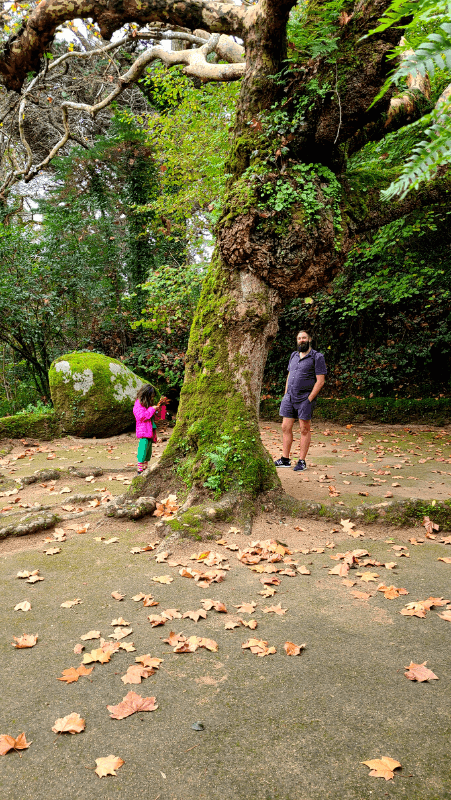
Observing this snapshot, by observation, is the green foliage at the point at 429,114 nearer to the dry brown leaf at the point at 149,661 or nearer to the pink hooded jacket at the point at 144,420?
the dry brown leaf at the point at 149,661

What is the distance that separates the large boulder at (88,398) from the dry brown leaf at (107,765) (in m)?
8.83

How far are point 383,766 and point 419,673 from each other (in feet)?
2.28

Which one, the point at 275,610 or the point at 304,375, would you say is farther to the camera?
the point at 304,375

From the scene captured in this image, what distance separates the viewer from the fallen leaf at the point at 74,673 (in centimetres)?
248

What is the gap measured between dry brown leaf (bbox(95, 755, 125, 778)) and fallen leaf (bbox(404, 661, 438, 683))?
1.52 m

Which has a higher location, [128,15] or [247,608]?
[128,15]

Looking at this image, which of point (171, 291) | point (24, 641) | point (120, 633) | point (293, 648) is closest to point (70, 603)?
point (24, 641)

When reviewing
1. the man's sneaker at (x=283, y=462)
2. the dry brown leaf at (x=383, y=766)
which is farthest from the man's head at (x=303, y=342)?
the dry brown leaf at (x=383, y=766)

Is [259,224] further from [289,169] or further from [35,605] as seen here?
[35,605]

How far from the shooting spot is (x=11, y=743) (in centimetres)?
201

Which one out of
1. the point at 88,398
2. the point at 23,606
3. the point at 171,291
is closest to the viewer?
the point at 23,606

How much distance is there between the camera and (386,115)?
6.13 m

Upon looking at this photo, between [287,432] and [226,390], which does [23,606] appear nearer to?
[226,390]

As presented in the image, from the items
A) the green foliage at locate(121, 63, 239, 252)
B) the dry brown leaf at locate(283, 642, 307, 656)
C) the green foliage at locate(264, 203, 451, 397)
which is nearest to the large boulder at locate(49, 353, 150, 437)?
the green foliage at locate(121, 63, 239, 252)
